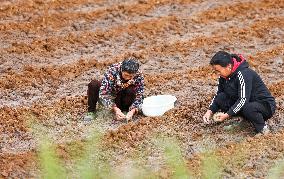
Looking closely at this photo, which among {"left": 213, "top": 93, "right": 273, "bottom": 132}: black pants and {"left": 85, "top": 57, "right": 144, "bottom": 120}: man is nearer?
{"left": 213, "top": 93, "right": 273, "bottom": 132}: black pants

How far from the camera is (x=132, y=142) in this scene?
542 cm

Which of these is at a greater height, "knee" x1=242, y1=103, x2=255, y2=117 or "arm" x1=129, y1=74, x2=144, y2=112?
"knee" x1=242, y1=103, x2=255, y2=117

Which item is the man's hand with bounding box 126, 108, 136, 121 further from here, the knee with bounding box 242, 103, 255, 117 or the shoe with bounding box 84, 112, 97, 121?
the knee with bounding box 242, 103, 255, 117

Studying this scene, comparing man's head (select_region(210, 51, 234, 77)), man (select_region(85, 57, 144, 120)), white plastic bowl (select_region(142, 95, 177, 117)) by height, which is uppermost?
man's head (select_region(210, 51, 234, 77))

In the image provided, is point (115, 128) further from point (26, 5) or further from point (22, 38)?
point (26, 5)

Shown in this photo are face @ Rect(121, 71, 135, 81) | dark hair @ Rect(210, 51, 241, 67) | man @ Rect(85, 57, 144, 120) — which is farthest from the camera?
man @ Rect(85, 57, 144, 120)

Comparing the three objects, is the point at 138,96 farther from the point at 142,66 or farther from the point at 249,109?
the point at 142,66

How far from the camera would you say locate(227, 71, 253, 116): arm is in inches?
207

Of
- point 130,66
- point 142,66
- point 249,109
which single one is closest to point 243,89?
point 249,109

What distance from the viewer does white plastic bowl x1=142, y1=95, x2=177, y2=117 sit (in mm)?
5879

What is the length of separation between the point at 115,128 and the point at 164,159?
85cm

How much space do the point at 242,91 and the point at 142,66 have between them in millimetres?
2358

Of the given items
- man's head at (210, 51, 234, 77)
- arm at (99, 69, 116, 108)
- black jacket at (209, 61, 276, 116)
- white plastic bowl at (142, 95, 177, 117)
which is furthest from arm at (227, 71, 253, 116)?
arm at (99, 69, 116, 108)

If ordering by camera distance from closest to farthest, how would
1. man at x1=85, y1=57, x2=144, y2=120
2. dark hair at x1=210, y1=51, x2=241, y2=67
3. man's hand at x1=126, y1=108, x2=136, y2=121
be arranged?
dark hair at x1=210, y1=51, x2=241, y2=67, man at x1=85, y1=57, x2=144, y2=120, man's hand at x1=126, y1=108, x2=136, y2=121
